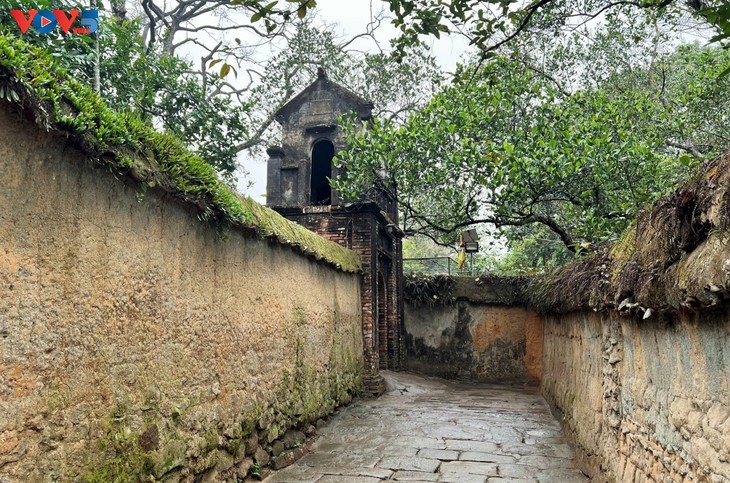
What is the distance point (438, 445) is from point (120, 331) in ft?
14.1

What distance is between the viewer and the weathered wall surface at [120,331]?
8.31 feet

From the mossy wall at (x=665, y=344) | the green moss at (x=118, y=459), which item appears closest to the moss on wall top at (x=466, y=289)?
the mossy wall at (x=665, y=344)

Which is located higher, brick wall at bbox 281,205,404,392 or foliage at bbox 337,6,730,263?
foliage at bbox 337,6,730,263

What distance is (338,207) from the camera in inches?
436

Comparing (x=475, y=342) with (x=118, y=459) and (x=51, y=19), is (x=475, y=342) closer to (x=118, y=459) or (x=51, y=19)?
(x=51, y=19)

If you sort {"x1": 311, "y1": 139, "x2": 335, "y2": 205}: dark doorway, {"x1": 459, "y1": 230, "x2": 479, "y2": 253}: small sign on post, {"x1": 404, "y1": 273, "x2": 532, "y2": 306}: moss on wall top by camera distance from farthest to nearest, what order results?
{"x1": 459, "y1": 230, "x2": 479, "y2": 253}: small sign on post
{"x1": 404, "y1": 273, "x2": 532, "y2": 306}: moss on wall top
{"x1": 311, "y1": 139, "x2": 335, "y2": 205}: dark doorway

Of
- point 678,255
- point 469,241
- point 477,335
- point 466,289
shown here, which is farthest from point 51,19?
point 469,241

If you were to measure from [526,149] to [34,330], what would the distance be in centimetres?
894

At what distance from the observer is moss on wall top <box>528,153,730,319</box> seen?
2.24 metres

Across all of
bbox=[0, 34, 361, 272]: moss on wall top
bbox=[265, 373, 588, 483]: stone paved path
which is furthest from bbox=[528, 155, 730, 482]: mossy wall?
bbox=[0, 34, 361, 272]: moss on wall top

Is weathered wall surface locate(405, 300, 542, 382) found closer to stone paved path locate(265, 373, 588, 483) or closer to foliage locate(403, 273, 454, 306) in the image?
foliage locate(403, 273, 454, 306)

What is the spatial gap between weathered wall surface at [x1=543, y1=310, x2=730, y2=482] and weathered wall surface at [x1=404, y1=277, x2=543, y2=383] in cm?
720

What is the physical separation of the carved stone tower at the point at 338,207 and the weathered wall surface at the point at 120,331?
16.9 feet

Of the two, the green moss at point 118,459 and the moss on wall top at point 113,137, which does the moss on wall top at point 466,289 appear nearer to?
the moss on wall top at point 113,137
